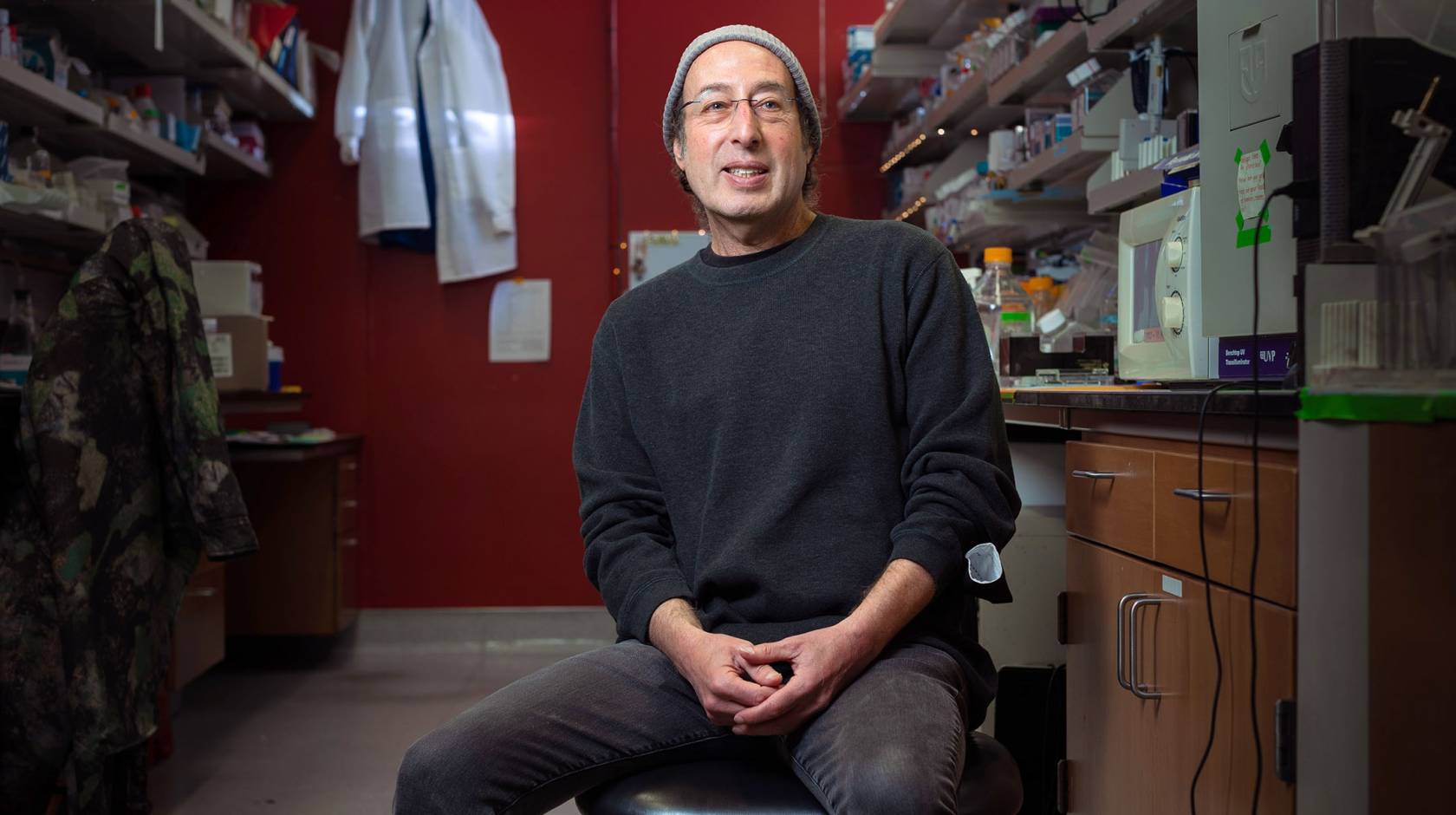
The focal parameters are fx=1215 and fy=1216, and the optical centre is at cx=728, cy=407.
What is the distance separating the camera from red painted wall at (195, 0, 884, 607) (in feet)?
14.5

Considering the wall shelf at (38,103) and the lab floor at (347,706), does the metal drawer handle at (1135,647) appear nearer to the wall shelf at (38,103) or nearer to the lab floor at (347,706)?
the lab floor at (347,706)

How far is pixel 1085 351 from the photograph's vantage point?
2.36 m

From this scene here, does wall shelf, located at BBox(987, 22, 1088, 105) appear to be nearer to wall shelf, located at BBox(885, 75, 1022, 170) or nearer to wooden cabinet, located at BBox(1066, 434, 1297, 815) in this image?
wall shelf, located at BBox(885, 75, 1022, 170)

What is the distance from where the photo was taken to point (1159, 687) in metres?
1.50

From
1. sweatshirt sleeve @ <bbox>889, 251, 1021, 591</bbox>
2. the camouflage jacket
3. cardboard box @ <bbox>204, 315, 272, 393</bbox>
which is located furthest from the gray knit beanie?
cardboard box @ <bbox>204, 315, 272, 393</bbox>

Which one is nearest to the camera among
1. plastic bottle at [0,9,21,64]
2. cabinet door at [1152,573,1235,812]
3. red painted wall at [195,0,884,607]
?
cabinet door at [1152,573,1235,812]

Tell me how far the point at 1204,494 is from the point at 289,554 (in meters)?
3.24

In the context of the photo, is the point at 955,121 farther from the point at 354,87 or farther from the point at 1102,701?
the point at 1102,701

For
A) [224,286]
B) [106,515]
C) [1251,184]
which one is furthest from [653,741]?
[224,286]

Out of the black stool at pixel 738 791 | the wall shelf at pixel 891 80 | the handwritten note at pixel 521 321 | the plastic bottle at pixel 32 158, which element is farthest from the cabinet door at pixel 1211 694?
the handwritten note at pixel 521 321

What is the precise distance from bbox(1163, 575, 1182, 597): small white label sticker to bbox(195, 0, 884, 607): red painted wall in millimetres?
3148

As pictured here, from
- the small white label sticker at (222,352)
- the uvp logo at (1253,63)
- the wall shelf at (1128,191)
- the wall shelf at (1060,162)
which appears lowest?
the small white label sticker at (222,352)

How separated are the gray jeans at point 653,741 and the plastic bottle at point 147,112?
8.71 feet

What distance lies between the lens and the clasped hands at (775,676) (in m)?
1.21
